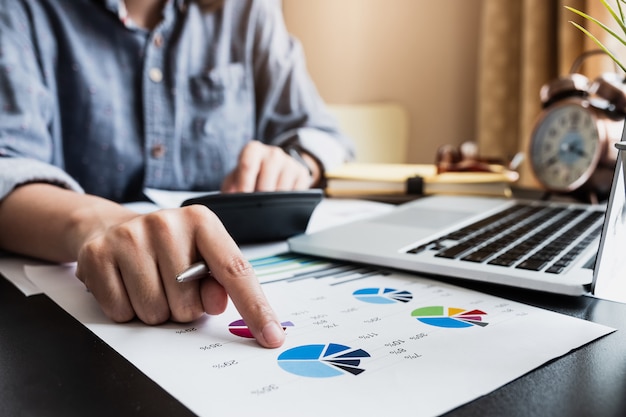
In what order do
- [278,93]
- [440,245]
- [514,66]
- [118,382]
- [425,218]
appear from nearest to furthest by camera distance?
[118,382] → [440,245] → [425,218] → [278,93] → [514,66]

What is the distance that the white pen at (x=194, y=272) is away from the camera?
1.31ft

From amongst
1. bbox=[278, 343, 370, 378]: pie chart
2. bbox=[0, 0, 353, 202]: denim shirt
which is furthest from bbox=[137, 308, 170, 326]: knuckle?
bbox=[0, 0, 353, 202]: denim shirt

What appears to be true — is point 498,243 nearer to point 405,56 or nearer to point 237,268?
point 237,268

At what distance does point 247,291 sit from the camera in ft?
1.29

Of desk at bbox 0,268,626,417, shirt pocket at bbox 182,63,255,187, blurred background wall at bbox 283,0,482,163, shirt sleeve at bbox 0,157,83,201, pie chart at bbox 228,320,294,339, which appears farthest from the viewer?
blurred background wall at bbox 283,0,482,163

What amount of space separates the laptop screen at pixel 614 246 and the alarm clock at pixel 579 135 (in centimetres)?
49

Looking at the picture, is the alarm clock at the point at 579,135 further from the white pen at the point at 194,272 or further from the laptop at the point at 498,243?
the white pen at the point at 194,272

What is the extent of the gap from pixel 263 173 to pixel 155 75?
37 cm

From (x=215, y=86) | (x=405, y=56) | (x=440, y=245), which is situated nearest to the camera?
(x=440, y=245)

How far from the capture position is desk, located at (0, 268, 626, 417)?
0.29 meters

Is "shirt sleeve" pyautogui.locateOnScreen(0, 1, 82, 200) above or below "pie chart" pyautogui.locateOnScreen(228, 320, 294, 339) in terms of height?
above

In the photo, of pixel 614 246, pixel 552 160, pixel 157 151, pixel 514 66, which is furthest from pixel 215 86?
pixel 514 66

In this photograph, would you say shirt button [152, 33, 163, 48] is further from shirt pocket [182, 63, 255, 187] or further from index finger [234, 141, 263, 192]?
index finger [234, 141, 263, 192]

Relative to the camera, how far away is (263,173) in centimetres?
78
